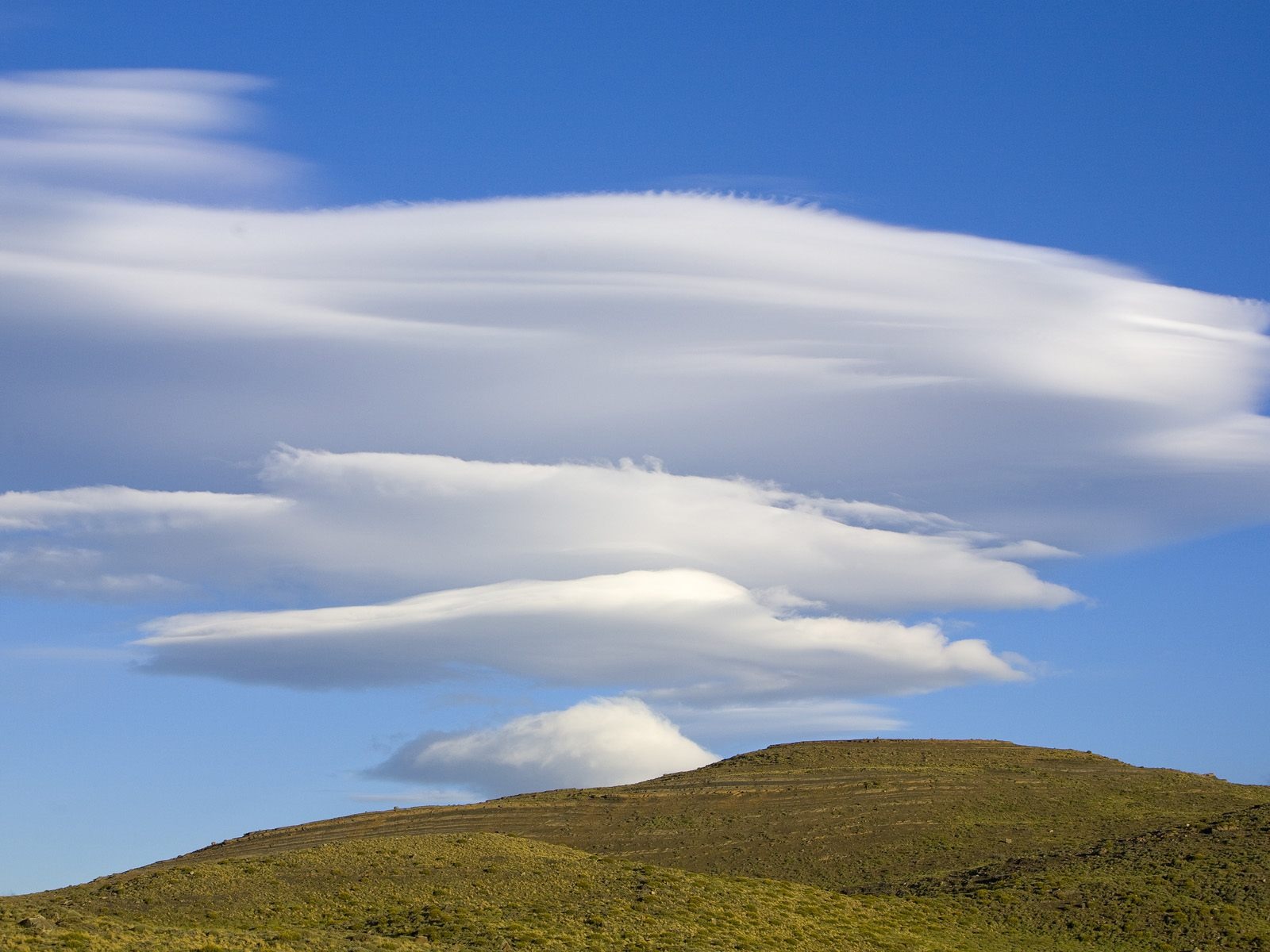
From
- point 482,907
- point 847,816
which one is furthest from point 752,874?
point 482,907

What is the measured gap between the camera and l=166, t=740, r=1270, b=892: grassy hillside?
8438 cm

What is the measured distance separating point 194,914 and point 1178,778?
260 feet

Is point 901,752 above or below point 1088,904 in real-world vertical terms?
above

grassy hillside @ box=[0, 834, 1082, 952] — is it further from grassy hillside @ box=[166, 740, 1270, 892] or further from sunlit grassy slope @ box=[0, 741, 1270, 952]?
grassy hillside @ box=[166, 740, 1270, 892]

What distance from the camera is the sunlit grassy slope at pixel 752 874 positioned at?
59219 millimetres

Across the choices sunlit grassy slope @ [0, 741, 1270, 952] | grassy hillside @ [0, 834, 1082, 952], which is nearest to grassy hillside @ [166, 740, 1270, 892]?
sunlit grassy slope @ [0, 741, 1270, 952]

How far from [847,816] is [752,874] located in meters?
14.5

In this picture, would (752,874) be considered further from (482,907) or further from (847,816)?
(482,907)

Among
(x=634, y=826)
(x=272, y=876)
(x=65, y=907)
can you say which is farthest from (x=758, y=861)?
(x=65, y=907)

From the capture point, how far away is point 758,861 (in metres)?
83.4

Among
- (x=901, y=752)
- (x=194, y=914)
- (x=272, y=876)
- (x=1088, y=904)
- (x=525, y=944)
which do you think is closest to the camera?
(x=525, y=944)

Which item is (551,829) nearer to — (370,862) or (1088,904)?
(370,862)

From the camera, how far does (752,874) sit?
80.7m

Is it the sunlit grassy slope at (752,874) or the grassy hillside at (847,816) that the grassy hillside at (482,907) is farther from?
the grassy hillside at (847,816)
